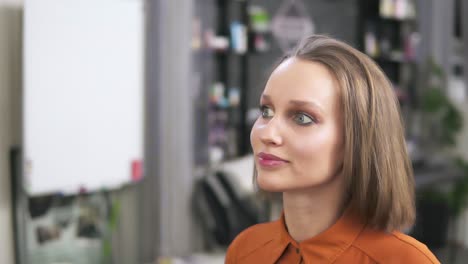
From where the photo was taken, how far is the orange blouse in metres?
0.77

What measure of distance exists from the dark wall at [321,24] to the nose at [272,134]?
2.39 metres

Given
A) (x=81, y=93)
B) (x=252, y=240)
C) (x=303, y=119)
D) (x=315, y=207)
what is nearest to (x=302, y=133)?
(x=303, y=119)

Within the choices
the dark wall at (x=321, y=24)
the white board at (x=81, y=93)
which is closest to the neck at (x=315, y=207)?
Result: the white board at (x=81, y=93)

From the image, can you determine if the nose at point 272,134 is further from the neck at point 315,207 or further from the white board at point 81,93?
the white board at point 81,93

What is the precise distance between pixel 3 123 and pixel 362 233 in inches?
85.3

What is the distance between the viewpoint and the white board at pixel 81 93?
244 centimetres

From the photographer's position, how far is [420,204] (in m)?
3.50

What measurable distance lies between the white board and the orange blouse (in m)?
1.82

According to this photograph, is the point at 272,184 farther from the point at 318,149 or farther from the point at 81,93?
the point at 81,93

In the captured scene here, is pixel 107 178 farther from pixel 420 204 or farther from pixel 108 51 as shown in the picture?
pixel 420 204

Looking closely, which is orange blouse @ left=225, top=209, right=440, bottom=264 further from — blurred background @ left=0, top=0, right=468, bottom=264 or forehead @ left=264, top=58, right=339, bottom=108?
blurred background @ left=0, top=0, right=468, bottom=264

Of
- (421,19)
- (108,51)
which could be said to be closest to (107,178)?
(108,51)

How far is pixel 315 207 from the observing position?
85cm

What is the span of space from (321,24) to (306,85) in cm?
295
